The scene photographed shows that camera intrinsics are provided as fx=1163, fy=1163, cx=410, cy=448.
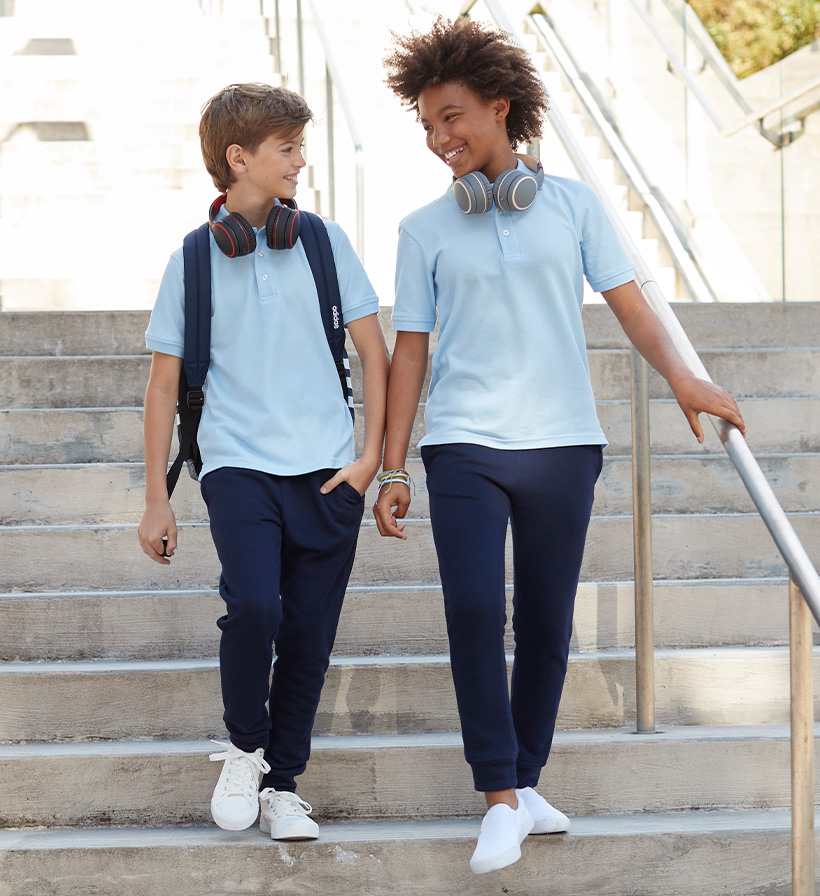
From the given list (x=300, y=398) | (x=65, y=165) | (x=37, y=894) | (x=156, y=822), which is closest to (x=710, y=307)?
(x=300, y=398)

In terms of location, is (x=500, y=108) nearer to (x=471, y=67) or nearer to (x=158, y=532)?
(x=471, y=67)

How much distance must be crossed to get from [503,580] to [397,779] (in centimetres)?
63

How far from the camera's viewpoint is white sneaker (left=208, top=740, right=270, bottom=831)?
219 cm

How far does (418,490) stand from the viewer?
344 cm

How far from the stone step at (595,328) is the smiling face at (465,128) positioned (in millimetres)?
1683

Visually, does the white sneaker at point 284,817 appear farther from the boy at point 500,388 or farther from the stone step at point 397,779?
the boy at point 500,388

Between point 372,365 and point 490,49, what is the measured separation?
66cm

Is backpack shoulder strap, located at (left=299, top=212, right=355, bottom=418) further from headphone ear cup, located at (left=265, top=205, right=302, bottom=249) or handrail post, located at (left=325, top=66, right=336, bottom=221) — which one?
handrail post, located at (left=325, top=66, right=336, bottom=221)

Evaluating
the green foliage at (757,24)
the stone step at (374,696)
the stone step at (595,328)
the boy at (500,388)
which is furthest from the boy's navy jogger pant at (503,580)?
the green foliage at (757,24)

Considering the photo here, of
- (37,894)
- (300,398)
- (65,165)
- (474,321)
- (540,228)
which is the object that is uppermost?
(65,165)

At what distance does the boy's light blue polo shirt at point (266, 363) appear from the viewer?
2.22 m

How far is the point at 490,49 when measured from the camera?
2.27 metres

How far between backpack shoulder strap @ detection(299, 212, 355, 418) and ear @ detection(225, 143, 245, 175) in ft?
0.49

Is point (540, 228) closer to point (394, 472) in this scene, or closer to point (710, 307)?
point (394, 472)
